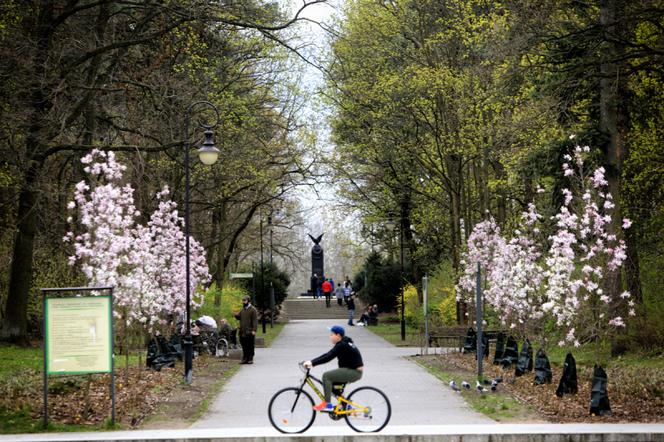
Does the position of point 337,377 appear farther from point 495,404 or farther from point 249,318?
point 249,318

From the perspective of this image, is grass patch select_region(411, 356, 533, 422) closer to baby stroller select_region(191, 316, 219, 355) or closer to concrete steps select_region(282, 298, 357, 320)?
baby stroller select_region(191, 316, 219, 355)

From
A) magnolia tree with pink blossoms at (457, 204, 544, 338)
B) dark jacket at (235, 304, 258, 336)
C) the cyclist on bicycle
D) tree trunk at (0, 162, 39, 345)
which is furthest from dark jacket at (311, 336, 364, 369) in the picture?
tree trunk at (0, 162, 39, 345)

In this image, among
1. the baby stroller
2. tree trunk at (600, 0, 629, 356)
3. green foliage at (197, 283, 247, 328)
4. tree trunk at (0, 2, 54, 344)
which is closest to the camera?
tree trunk at (0, 2, 54, 344)

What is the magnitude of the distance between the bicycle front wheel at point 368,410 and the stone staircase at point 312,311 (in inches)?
2078

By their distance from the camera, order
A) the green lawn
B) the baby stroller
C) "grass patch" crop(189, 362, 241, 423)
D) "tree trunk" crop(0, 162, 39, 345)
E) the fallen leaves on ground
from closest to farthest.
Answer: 1. the fallen leaves on ground
2. "grass patch" crop(189, 362, 241, 423)
3. "tree trunk" crop(0, 162, 39, 345)
4. the baby stroller
5. the green lawn

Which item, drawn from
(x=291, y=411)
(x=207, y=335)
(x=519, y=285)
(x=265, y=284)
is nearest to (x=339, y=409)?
(x=291, y=411)

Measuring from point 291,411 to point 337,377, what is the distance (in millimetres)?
883

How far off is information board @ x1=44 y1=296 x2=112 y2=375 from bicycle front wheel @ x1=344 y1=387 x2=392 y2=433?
395 cm

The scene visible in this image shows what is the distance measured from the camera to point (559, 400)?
1741cm

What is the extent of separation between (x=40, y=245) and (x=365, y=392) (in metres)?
23.4

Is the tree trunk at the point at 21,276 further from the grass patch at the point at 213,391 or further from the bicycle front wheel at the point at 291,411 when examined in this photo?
the bicycle front wheel at the point at 291,411

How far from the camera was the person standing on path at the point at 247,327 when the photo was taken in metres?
28.3

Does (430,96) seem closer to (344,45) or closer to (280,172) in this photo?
(344,45)

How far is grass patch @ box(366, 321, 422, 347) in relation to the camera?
3976 cm
